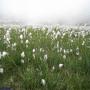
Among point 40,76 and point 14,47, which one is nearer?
point 40,76

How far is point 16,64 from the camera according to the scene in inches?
281

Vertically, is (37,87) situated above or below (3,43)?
below

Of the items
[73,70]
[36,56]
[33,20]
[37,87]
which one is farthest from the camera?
[33,20]

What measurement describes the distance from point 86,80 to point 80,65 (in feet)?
2.91

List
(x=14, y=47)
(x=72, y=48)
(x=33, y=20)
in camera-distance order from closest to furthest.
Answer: (x=14, y=47)
(x=72, y=48)
(x=33, y=20)

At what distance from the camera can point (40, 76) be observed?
6.22 m

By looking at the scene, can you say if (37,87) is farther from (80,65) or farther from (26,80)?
(80,65)

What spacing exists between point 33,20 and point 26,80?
19932 millimetres

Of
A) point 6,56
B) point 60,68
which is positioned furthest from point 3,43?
point 60,68

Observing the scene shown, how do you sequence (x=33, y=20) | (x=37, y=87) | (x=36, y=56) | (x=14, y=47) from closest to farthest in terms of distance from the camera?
(x=37, y=87) → (x=36, y=56) → (x=14, y=47) → (x=33, y=20)

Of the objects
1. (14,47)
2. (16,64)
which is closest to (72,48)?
(14,47)

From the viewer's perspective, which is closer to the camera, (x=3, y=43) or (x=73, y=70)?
(x=73, y=70)

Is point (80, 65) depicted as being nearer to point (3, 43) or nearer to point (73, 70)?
point (73, 70)

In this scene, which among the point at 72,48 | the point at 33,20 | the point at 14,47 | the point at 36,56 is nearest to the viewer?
the point at 36,56
